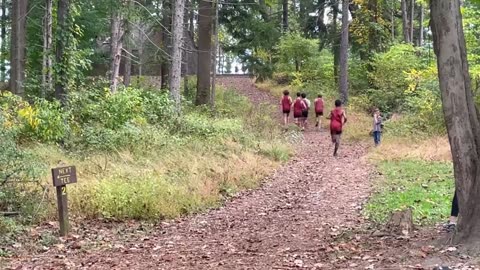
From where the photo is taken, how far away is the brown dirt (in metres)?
6.47

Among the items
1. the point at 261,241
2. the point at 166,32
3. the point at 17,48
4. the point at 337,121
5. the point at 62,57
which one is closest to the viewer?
the point at 261,241

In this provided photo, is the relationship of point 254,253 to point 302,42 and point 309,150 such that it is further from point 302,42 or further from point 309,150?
point 302,42

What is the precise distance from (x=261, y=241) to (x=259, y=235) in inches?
16.0

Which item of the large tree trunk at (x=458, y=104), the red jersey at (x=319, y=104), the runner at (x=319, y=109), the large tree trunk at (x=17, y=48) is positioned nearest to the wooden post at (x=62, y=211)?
the large tree trunk at (x=458, y=104)

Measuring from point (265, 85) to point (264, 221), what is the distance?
28.3 metres

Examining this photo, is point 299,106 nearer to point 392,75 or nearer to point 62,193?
point 392,75

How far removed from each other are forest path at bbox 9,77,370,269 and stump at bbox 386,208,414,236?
2.58 ft

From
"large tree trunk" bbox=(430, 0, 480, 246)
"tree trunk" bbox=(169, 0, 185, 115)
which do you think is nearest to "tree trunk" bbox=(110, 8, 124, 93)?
"tree trunk" bbox=(169, 0, 185, 115)

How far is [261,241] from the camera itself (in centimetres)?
781

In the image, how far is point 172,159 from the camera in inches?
475

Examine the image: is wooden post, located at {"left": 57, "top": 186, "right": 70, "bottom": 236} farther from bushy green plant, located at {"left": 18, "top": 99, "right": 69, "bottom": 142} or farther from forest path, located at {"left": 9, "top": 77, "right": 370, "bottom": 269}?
bushy green plant, located at {"left": 18, "top": 99, "right": 69, "bottom": 142}

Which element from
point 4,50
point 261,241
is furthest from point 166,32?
point 261,241

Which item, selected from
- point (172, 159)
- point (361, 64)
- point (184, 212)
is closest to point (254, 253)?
point (184, 212)

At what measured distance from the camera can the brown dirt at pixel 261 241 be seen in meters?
6.47
